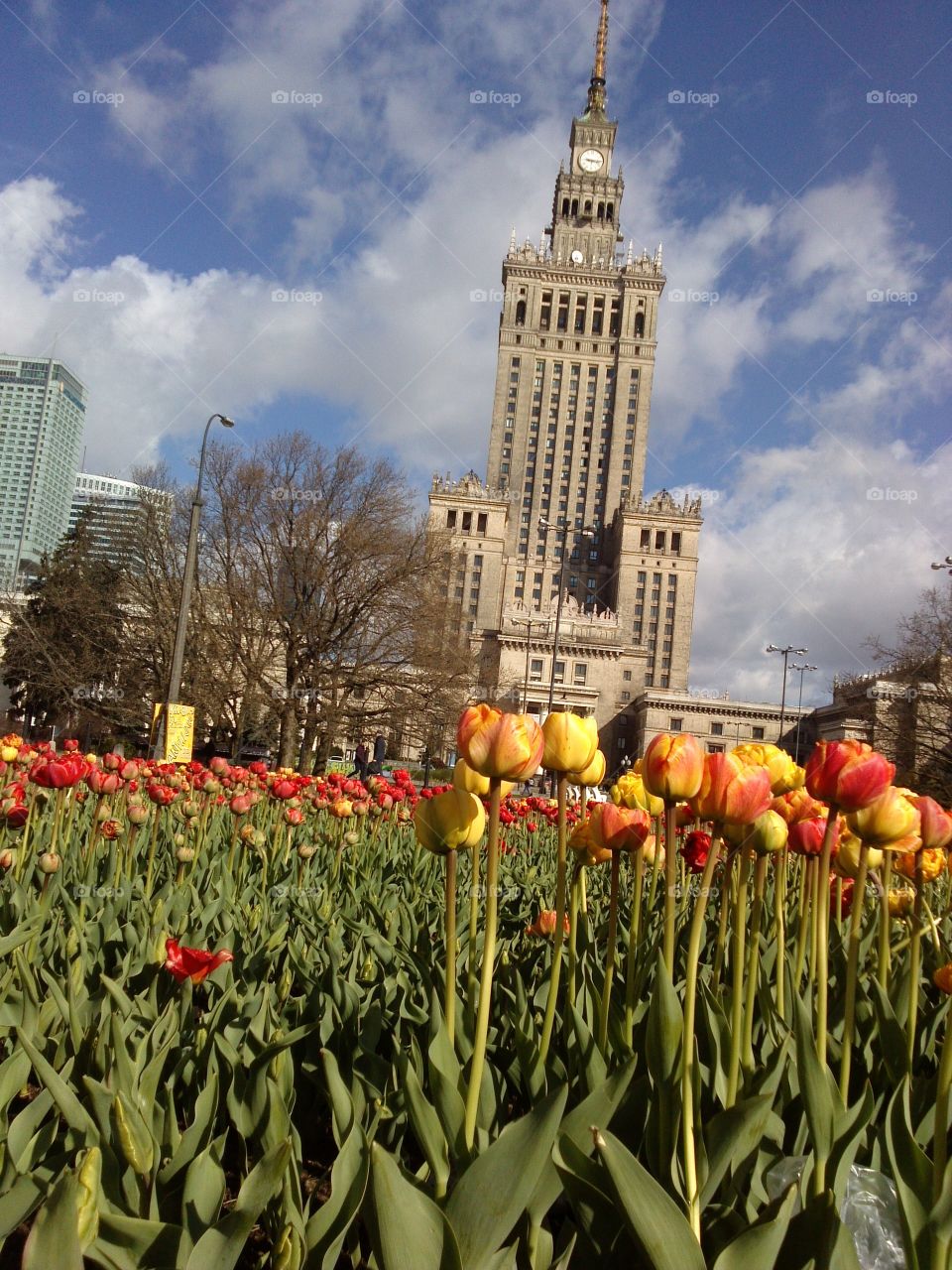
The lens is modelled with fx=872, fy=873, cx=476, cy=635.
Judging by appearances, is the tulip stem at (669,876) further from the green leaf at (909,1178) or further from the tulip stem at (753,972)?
the green leaf at (909,1178)

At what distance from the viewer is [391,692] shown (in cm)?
2184

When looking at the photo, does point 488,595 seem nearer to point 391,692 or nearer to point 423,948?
point 391,692

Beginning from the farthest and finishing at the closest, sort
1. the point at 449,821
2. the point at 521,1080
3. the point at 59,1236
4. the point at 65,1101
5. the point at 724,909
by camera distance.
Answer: the point at 724,909
the point at 521,1080
the point at 449,821
the point at 65,1101
the point at 59,1236

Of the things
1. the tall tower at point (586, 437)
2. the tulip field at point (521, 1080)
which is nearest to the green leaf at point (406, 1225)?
the tulip field at point (521, 1080)

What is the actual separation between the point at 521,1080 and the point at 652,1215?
0.61m

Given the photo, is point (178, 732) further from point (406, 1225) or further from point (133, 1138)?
point (406, 1225)

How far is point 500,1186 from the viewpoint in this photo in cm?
107

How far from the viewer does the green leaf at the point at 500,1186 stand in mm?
1050

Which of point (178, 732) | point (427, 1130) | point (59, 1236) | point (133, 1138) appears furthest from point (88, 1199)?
point (178, 732)

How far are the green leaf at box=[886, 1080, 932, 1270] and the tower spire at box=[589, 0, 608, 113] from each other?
12162cm

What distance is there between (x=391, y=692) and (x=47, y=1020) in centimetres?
2002

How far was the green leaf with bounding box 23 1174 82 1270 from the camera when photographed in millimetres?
952

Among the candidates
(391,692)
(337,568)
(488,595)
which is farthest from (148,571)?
(488,595)

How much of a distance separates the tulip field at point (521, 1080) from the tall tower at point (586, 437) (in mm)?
84364
